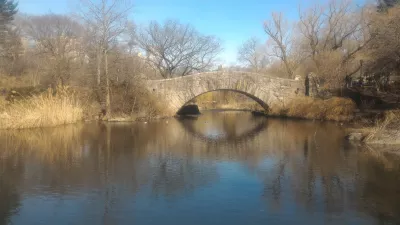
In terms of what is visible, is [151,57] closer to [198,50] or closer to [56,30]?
[198,50]

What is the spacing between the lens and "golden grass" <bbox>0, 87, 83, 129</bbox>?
15547mm

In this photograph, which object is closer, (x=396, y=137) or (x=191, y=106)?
(x=396, y=137)

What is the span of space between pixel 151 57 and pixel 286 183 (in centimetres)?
2731

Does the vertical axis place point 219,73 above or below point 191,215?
above

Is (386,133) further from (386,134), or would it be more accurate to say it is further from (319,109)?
(319,109)

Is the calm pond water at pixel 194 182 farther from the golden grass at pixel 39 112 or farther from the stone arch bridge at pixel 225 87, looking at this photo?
the stone arch bridge at pixel 225 87

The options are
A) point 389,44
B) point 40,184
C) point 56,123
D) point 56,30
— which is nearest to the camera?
point 40,184

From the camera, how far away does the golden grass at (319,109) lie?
66.6 ft

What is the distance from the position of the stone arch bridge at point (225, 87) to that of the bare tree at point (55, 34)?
34.0 feet

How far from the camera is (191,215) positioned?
582 centimetres

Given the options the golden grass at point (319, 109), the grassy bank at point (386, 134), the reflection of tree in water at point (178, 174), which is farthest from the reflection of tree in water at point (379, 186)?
the golden grass at point (319, 109)

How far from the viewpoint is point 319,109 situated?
21.7 m

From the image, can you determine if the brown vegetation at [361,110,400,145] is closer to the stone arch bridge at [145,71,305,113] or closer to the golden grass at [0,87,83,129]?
the stone arch bridge at [145,71,305,113]

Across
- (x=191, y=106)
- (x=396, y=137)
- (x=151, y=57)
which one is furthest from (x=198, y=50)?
(x=396, y=137)
